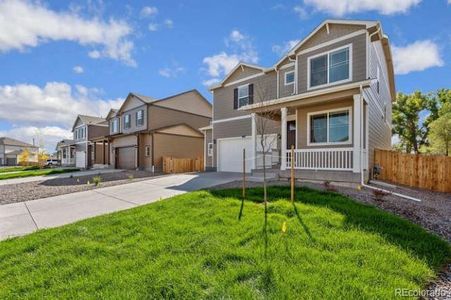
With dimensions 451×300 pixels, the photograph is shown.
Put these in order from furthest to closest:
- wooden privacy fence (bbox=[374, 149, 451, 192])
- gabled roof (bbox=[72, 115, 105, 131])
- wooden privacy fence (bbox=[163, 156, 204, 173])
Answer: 1. gabled roof (bbox=[72, 115, 105, 131])
2. wooden privacy fence (bbox=[163, 156, 204, 173])
3. wooden privacy fence (bbox=[374, 149, 451, 192])

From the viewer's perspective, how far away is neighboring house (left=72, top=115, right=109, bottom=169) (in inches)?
1192

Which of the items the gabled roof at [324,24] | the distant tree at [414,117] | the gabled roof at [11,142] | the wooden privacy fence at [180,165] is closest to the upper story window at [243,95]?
the gabled roof at [324,24]

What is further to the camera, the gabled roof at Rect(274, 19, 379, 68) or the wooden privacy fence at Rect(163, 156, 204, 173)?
the wooden privacy fence at Rect(163, 156, 204, 173)

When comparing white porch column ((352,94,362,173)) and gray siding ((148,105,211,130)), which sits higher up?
gray siding ((148,105,211,130))

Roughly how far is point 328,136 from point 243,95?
7.08m

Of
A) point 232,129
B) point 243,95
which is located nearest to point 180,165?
point 232,129

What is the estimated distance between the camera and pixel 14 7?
8547 mm

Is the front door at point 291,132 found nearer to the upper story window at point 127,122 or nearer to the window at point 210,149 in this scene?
the window at point 210,149

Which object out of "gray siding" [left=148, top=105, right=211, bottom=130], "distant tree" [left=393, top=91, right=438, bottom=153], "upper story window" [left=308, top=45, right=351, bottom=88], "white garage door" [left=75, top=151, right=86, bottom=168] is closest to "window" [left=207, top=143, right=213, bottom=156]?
"gray siding" [left=148, top=105, right=211, bottom=130]

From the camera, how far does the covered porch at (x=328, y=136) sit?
8.81m

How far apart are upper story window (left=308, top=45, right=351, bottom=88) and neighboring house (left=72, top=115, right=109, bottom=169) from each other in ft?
81.5

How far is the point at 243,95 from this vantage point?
1598 cm

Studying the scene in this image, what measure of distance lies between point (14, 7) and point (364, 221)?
41.8 feet

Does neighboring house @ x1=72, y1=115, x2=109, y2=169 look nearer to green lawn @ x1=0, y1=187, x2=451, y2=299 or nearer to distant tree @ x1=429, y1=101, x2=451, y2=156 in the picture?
green lawn @ x1=0, y1=187, x2=451, y2=299
